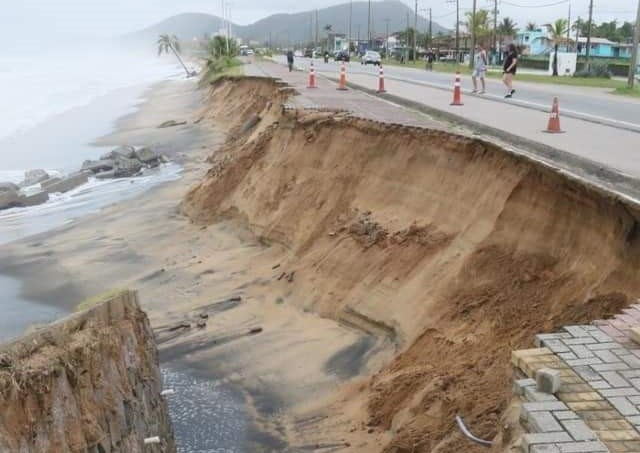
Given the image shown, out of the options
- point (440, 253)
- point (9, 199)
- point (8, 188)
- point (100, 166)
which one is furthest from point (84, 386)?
point (100, 166)

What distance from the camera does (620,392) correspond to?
450 cm

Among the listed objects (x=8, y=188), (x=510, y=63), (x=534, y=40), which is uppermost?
(x=534, y=40)

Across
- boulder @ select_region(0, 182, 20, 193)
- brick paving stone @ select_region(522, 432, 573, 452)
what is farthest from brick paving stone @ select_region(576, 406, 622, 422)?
boulder @ select_region(0, 182, 20, 193)

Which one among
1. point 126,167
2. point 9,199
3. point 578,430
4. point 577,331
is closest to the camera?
point 578,430

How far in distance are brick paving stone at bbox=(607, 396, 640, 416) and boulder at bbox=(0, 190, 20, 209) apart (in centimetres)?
2078

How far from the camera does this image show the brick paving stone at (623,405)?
428 cm

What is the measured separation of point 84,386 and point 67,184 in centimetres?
1950

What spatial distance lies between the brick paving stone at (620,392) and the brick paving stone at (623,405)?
0.05 m

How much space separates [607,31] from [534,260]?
107019mm

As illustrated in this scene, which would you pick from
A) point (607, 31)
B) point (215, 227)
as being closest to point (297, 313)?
point (215, 227)

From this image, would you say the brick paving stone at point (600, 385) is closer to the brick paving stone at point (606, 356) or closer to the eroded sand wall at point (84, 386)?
the brick paving stone at point (606, 356)

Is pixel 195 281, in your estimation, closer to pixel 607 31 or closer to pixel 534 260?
pixel 534 260

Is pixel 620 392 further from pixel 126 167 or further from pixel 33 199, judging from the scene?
pixel 126 167

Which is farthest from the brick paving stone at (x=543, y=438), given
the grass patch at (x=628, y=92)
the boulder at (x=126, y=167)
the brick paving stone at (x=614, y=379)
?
the boulder at (x=126, y=167)
